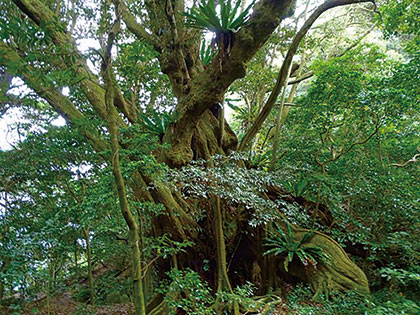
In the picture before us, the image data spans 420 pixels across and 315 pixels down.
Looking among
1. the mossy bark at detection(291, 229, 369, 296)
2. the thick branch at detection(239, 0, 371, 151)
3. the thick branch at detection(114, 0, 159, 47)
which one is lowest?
the mossy bark at detection(291, 229, 369, 296)

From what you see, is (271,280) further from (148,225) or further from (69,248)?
(69,248)

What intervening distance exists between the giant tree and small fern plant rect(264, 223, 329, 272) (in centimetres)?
15

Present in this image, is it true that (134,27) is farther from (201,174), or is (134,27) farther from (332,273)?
(332,273)

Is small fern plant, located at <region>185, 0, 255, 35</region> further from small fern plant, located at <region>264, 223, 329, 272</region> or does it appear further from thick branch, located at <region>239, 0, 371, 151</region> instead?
small fern plant, located at <region>264, 223, 329, 272</region>

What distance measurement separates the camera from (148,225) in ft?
13.7

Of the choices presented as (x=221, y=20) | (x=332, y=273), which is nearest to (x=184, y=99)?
(x=221, y=20)

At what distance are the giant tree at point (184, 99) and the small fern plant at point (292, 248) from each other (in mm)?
147

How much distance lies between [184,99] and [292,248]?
2.89 meters

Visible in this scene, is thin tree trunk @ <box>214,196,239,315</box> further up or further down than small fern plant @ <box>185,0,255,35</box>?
further down

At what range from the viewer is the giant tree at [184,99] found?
272 centimetres

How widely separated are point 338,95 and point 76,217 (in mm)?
3857

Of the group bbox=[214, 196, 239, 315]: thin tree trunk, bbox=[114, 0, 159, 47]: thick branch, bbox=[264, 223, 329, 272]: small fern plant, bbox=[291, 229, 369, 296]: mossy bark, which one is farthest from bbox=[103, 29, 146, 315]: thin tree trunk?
bbox=[114, 0, 159, 47]: thick branch

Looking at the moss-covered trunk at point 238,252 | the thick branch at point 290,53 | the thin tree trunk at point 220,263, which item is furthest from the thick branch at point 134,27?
the thin tree trunk at point 220,263

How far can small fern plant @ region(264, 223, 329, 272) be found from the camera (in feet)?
12.1
